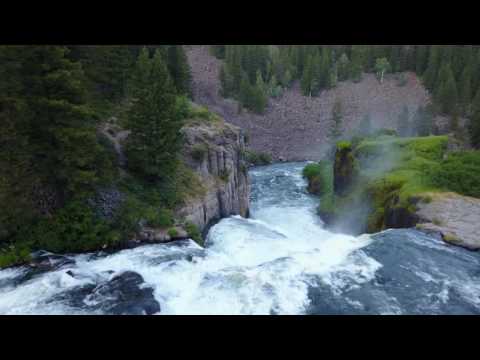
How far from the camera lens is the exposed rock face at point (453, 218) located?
597 inches

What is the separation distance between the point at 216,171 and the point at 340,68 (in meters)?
81.2

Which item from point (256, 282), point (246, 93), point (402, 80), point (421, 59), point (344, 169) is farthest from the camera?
point (421, 59)

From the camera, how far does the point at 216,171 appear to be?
2548 centimetres

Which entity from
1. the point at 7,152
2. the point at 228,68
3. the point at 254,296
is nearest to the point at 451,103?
the point at 228,68

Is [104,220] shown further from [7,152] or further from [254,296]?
[254,296]

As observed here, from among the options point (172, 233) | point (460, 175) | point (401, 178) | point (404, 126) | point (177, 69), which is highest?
point (177, 69)

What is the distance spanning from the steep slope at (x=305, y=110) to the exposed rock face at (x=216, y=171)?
38122 millimetres

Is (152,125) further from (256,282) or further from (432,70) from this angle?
(432,70)

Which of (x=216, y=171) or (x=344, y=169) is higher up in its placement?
(x=216, y=171)

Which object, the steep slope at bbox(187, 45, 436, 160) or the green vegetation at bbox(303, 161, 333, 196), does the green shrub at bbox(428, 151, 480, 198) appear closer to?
the green vegetation at bbox(303, 161, 333, 196)

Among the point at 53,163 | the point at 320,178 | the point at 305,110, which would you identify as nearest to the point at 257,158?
the point at 320,178

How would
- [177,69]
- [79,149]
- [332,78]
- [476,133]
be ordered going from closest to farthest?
[79,149] → [177,69] → [476,133] → [332,78]
